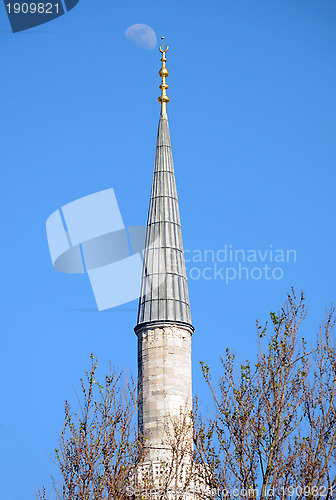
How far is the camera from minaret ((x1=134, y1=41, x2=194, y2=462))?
103 ft

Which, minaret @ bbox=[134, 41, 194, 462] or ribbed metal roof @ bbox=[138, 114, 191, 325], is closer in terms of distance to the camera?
minaret @ bbox=[134, 41, 194, 462]

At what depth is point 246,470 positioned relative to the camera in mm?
22844

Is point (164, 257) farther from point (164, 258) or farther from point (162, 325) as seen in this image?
point (162, 325)

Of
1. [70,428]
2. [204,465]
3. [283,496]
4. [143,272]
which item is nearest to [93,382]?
[70,428]

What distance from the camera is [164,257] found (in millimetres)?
34188

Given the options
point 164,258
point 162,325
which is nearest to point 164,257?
point 164,258

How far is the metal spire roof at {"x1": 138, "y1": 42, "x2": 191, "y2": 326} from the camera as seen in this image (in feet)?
109

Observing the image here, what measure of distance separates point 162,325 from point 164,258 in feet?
8.82

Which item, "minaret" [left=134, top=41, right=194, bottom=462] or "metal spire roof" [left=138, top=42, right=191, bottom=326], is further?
"metal spire roof" [left=138, top=42, right=191, bottom=326]

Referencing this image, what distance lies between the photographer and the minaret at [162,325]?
3133 centimetres

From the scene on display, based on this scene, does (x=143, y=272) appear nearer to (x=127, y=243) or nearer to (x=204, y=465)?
(x=127, y=243)

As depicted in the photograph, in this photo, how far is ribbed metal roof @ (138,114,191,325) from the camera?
33.2 metres

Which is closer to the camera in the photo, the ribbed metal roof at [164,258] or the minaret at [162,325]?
the minaret at [162,325]

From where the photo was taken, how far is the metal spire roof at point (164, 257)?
33250 mm
